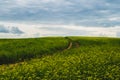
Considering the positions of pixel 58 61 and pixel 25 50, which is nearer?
pixel 58 61

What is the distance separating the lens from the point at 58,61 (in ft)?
165

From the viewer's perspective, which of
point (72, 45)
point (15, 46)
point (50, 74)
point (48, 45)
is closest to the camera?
point (50, 74)

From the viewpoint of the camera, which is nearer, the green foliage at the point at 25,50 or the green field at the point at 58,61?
the green field at the point at 58,61

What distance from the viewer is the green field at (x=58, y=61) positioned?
36.4 meters

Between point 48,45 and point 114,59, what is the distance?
29.7 metres

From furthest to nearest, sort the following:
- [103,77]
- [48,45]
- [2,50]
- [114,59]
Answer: [48,45] → [2,50] → [114,59] → [103,77]

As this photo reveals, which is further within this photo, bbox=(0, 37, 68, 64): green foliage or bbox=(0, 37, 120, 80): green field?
bbox=(0, 37, 68, 64): green foliage

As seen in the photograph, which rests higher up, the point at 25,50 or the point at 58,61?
the point at 25,50

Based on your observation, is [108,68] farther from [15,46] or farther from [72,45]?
[72,45]

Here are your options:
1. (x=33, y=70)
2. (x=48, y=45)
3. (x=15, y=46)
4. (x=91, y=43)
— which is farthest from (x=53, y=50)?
(x=33, y=70)

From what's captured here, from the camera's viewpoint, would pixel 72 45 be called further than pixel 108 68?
Yes

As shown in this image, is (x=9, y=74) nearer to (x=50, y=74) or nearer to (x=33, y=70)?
(x=33, y=70)

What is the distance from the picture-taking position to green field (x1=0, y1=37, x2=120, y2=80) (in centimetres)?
3637

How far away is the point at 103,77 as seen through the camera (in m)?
34.2
